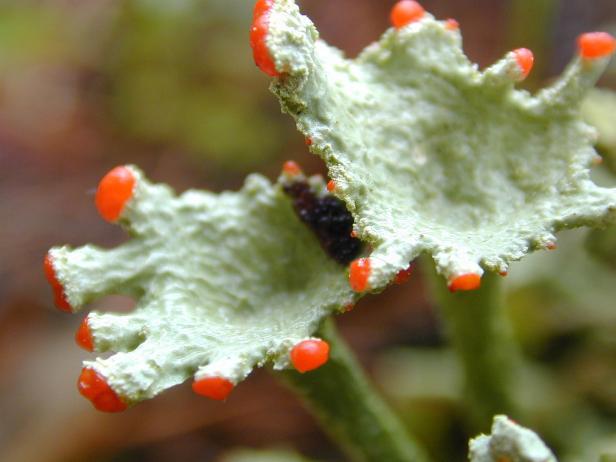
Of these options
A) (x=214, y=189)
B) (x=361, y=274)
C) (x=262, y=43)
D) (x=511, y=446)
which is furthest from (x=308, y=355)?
(x=214, y=189)

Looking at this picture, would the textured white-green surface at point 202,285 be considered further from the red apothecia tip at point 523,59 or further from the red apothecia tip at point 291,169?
the red apothecia tip at point 523,59

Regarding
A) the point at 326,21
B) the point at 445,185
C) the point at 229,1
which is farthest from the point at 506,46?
the point at 445,185

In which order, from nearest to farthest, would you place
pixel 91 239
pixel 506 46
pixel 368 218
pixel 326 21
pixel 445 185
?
pixel 368 218 < pixel 445 185 < pixel 506 46 < pixel 91 239 < pixel 326 21

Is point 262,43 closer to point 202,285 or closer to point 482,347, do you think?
point 202,285

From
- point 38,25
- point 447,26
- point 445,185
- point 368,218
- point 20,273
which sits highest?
point 38,25

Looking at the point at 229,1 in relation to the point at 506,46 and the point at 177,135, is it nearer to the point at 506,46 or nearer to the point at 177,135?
the point at 177,135

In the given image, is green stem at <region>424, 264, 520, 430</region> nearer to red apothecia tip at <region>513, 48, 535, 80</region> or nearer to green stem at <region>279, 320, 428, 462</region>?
green stem at <region>279, 320, 428, 462</region>

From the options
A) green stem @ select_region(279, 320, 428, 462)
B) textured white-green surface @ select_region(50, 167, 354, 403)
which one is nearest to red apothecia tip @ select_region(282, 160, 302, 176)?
textured white-green surface @ select_region(50, 167, 354, 403)
